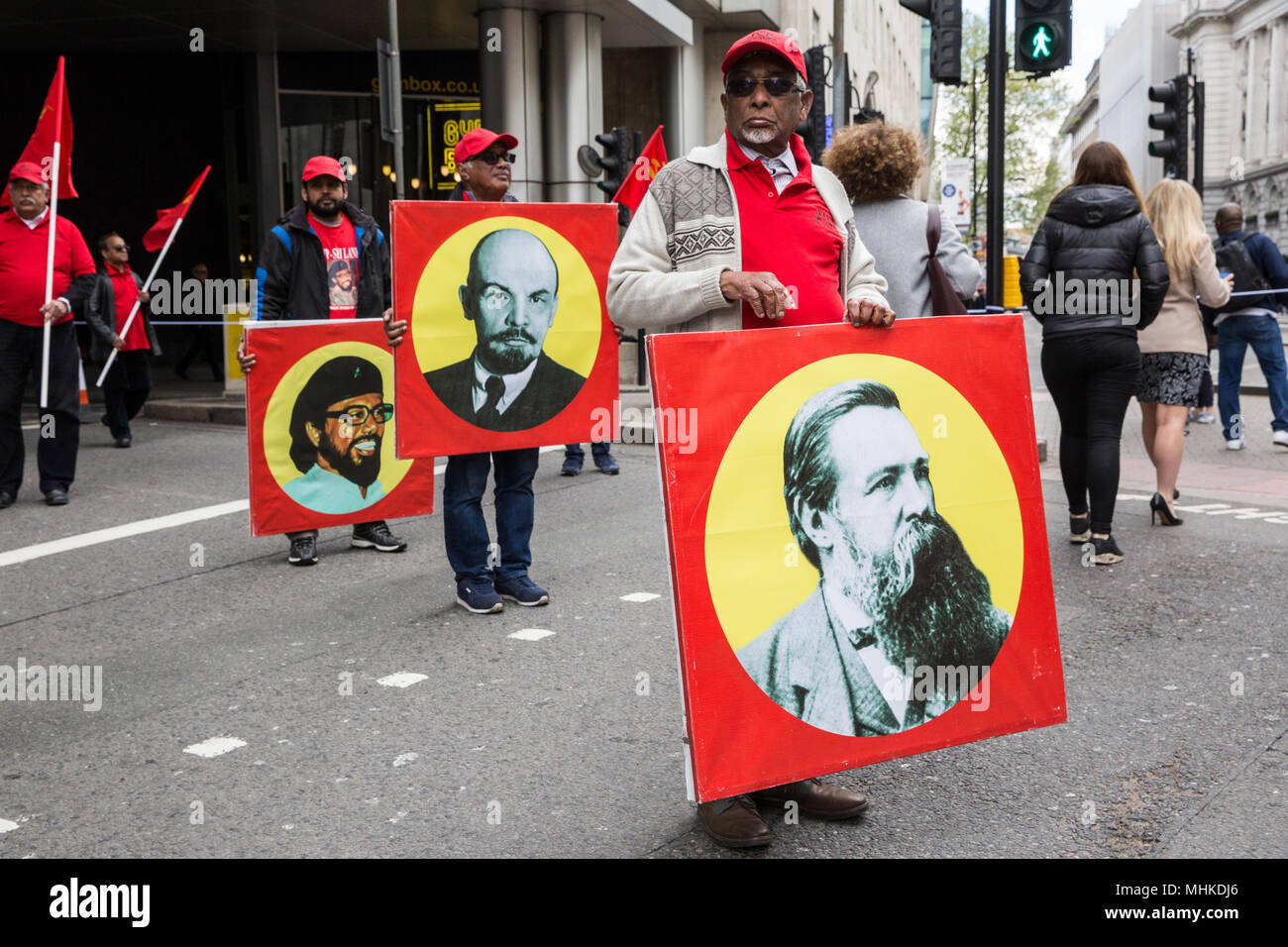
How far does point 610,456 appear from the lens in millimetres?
10094

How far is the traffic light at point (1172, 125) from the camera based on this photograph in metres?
14.8

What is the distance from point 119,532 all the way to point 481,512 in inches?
120

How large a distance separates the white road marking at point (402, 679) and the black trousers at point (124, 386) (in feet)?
26.8

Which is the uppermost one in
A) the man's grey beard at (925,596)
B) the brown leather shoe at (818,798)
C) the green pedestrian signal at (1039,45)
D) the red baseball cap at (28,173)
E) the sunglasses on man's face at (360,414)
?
the green pedestrian signal at (1039,45)

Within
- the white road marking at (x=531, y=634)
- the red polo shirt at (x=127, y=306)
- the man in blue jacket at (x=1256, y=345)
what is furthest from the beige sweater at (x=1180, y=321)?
the red polo shirt at (x=127, y=306)

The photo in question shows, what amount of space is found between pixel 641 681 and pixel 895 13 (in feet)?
154

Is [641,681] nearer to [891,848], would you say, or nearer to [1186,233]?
[891,848]

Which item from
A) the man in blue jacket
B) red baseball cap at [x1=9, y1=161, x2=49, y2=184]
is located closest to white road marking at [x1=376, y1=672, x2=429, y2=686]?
red baseball cap at [x1=9, y1=161, x2=49, y2=184]

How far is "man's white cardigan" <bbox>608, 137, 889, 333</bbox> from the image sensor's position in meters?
3.33

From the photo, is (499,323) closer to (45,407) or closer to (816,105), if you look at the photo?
(45,407)

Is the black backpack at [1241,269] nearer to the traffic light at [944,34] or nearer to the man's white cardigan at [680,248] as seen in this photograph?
the traffic light at [944,34]

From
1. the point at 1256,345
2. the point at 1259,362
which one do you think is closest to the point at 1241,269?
the point at 1256,345
